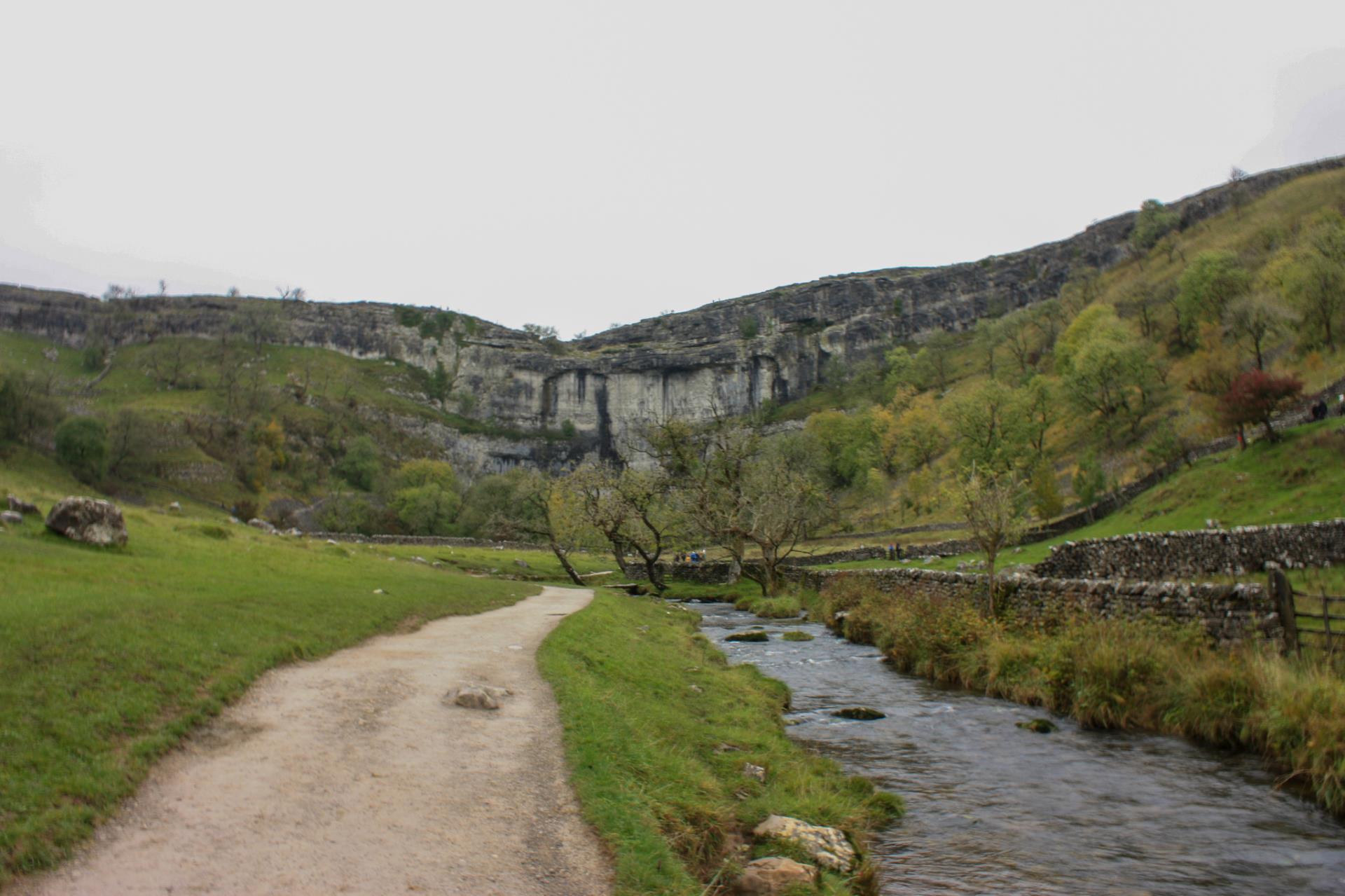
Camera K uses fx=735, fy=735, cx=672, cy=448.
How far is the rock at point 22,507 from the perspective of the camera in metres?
22.3

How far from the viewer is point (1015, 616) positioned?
67.9 feet

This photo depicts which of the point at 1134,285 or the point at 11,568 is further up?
the point at 1134,285

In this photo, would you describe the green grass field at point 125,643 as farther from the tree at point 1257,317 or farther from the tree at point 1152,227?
the tree at point 1152,227

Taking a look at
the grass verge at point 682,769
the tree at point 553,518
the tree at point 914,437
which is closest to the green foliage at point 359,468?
the tree at point 553,518

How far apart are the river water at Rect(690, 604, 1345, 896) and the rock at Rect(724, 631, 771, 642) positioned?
38.1ft

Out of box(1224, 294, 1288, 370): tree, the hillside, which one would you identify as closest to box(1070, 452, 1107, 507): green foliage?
the hillside

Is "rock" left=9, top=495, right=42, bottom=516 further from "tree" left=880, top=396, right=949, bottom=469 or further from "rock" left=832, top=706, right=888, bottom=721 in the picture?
"tree" left=880, top=396, right=949, bottom=469

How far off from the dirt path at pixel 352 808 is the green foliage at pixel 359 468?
118m

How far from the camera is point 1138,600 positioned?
16516mm

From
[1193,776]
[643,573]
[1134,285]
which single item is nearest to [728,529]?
[643,573]

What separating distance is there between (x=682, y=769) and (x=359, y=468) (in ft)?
406

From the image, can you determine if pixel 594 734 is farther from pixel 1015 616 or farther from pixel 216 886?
pixel 1015 616

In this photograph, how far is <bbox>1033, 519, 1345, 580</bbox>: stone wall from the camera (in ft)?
65.1

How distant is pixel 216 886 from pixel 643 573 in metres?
54.9
